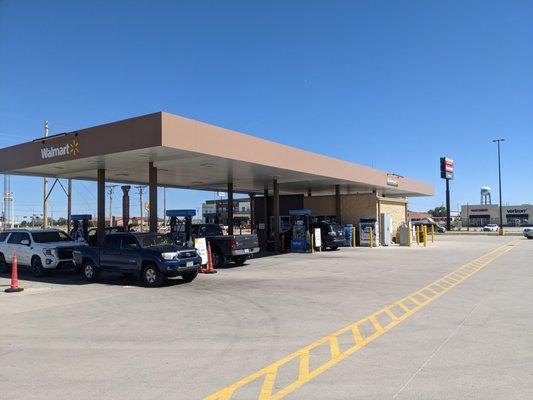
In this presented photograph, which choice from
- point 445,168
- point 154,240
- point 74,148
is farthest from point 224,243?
point 445,168

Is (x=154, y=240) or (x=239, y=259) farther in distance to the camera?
(x=239, y=259)

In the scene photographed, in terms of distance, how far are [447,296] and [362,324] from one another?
169 inches

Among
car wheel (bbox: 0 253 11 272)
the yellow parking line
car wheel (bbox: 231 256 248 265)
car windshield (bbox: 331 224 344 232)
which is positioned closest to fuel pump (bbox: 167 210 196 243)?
car wheel (bbox: 231 256 248 265)

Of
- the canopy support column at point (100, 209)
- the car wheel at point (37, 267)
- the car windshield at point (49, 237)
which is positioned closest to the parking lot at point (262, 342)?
the car wheel at point (37, 267)

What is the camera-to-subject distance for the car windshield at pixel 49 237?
18506 millimetres

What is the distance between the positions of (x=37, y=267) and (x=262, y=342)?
1284cm

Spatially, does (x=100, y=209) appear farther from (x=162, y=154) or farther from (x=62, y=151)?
(x=162, y=154)

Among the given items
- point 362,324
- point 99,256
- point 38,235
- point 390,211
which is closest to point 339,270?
point 99,256

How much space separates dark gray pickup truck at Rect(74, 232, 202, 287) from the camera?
1488cm

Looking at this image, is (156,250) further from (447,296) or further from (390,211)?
(390,211)

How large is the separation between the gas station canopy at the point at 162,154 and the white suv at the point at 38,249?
3146mm

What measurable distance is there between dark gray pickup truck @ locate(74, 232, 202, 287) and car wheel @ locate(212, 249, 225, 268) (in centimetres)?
451

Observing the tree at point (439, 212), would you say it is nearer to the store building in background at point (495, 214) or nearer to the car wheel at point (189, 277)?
the store building in background at point (495, 214)

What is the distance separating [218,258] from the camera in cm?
2097
